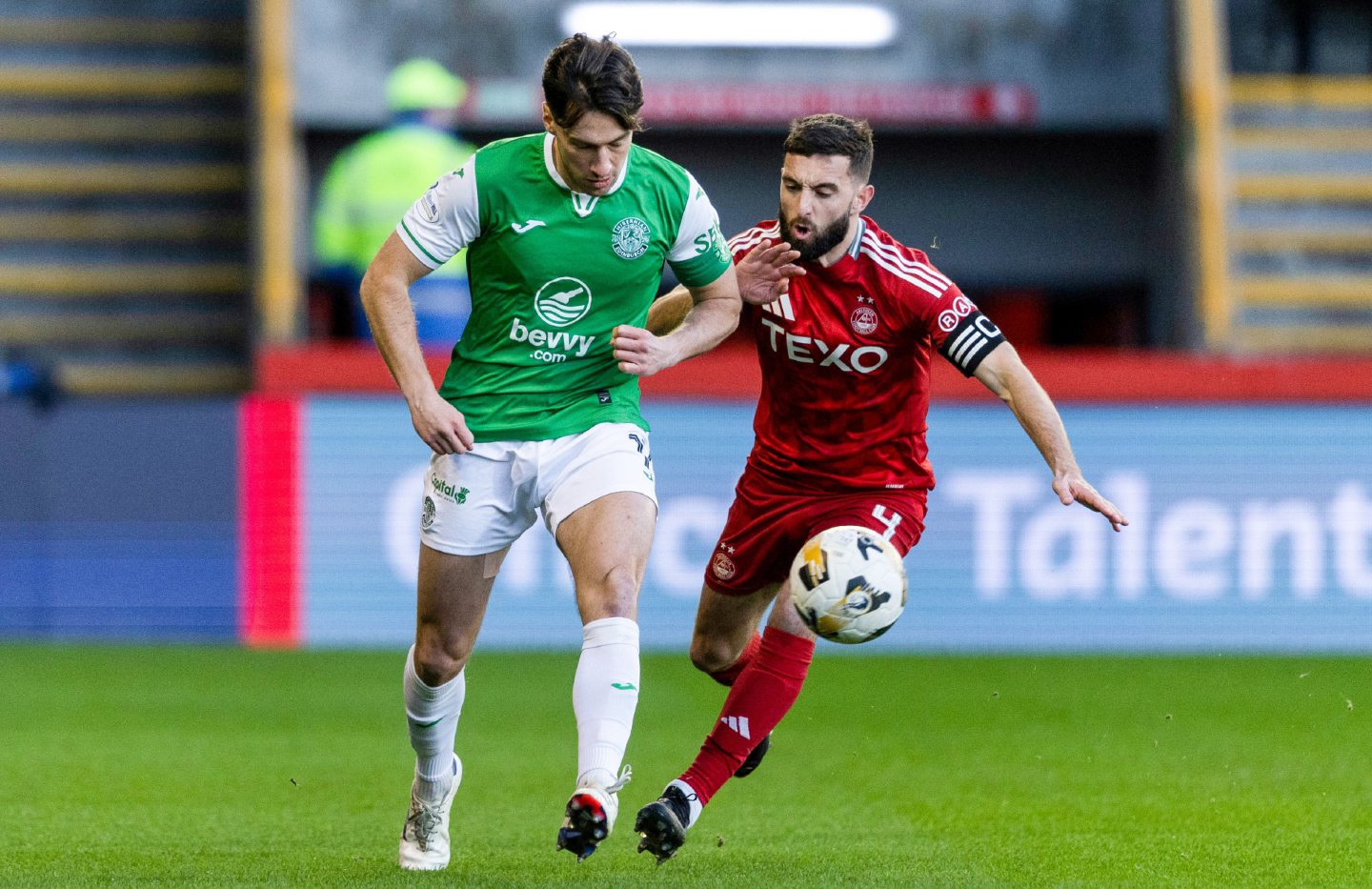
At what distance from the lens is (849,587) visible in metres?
5.41

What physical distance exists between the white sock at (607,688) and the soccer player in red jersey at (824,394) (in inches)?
18.3

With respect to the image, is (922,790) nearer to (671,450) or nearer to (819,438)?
(819,438)

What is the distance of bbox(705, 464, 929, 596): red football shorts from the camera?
6.02 metres

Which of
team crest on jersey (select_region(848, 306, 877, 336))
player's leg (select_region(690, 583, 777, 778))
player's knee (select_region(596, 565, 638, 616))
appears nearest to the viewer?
player's knee (select_region(596, 565, 638, 616))

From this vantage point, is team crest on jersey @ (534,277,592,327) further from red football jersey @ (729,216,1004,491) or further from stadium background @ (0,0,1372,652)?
stadium background @ (0,0,1372,652)

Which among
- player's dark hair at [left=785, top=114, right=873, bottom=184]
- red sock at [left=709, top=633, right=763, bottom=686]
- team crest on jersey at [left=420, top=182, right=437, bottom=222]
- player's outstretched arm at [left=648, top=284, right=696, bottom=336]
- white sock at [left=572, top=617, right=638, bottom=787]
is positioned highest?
player's dark hair at [left=785, top=114, right=873, bottom=184]

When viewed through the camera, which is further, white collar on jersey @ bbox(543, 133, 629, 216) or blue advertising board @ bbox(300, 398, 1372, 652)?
blue advertising board @ bbox(300, 398, 1372, 652)

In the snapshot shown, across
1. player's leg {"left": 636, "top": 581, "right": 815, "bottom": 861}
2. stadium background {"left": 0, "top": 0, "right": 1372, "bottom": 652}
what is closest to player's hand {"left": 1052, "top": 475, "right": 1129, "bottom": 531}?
player's leg {"left": 636, "top": 581, "right": 815, "bottom": 861}

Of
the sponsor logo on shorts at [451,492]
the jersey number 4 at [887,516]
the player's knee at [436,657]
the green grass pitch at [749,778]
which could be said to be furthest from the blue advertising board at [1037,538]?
the sponsor logo on shorts at [451,492]

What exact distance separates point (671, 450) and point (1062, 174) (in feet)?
18.1

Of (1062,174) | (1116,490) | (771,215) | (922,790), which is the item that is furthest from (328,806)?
(1062,174)

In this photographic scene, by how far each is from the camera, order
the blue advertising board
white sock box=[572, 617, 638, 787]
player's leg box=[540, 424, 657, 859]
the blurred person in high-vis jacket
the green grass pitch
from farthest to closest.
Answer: the blurred person in high-vis jacket
the blue advertising board
the green grass pitch
white sock box=[572, 617, 638, 787]
player's leg box=[540, 424, 657, 859]

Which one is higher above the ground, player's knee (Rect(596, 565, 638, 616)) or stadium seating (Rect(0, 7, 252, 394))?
player's knee (Rect(596, 565, 638, 616))

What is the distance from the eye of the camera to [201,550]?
38.2 feet
